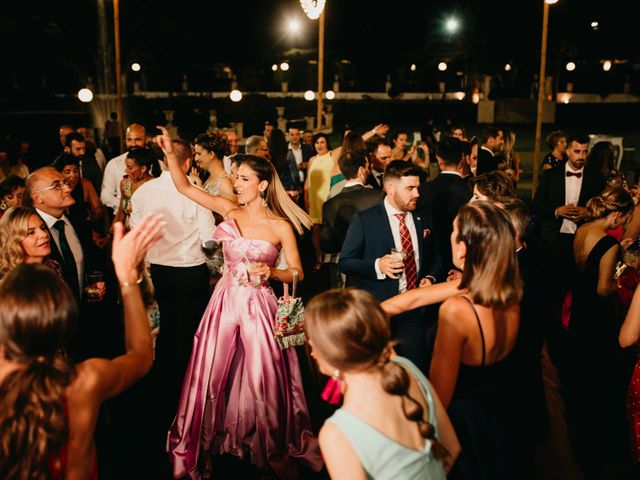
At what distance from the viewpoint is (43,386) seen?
1854mm

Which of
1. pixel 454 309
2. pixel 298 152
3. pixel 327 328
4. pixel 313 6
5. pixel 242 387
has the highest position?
pixel 313 6

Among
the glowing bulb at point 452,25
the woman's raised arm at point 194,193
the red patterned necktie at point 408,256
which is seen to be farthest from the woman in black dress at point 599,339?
the glowing bulb at point 452,25

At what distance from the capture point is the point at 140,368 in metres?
2.20

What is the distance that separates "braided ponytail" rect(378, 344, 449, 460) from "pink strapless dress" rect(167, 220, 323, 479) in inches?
81.9

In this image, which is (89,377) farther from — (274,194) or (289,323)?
(274,194)

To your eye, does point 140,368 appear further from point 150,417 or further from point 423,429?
point 150,417

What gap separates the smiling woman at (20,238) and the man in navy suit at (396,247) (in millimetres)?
1851

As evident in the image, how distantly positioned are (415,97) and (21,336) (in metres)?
42.2

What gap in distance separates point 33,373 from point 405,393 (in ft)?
3.53

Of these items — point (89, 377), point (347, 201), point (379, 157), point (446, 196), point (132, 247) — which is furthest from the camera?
point (379, 157)

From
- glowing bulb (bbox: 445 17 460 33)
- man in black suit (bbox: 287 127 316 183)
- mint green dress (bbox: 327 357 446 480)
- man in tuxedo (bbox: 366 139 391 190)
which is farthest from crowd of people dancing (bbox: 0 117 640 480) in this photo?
glowing bulb (bbox: 445 17 460 33)

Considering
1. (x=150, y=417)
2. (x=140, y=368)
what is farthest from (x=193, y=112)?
(x=140, y=368)

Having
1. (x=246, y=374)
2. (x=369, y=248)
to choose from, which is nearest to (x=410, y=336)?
(x=369, y=248)

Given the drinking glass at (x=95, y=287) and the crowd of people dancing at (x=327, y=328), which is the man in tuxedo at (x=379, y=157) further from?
the drinking glass at (x=95, y=287)
